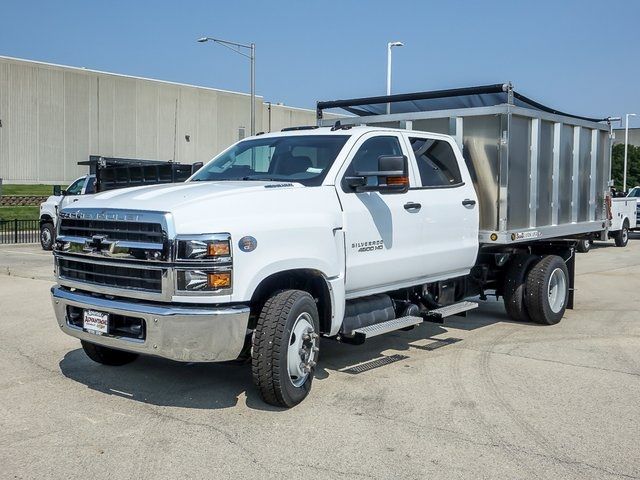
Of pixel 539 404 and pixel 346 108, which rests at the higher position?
pixel 346 108

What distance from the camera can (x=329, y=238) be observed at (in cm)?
589

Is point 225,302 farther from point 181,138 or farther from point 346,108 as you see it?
point 181,138

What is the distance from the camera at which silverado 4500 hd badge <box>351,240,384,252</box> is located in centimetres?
628

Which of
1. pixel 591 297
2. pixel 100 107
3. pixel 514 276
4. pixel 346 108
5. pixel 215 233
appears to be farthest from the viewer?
pixel 100 107

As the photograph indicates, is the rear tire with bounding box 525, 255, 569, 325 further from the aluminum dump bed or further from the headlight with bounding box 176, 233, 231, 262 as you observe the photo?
the headlight with bounding box 176, 233, 231, 262

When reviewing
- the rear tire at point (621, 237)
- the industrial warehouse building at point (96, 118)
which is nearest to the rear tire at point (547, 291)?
the rear tire at point (621, 237)

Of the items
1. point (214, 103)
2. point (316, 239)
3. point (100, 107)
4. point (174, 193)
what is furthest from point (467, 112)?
point (214, 103)

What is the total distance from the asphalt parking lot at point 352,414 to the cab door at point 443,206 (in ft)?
3.19

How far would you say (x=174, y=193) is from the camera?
5.62 m

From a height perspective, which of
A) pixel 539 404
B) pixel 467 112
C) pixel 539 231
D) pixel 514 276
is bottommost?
pixel 539 404

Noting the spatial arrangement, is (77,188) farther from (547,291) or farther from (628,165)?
(628,165)

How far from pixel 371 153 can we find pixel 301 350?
2.16m

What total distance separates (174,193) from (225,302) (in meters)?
1.06

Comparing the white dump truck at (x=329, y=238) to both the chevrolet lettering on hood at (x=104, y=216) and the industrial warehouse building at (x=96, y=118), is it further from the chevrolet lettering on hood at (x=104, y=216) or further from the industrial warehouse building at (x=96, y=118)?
the industrial warehouse building at (x=96, y=118)
